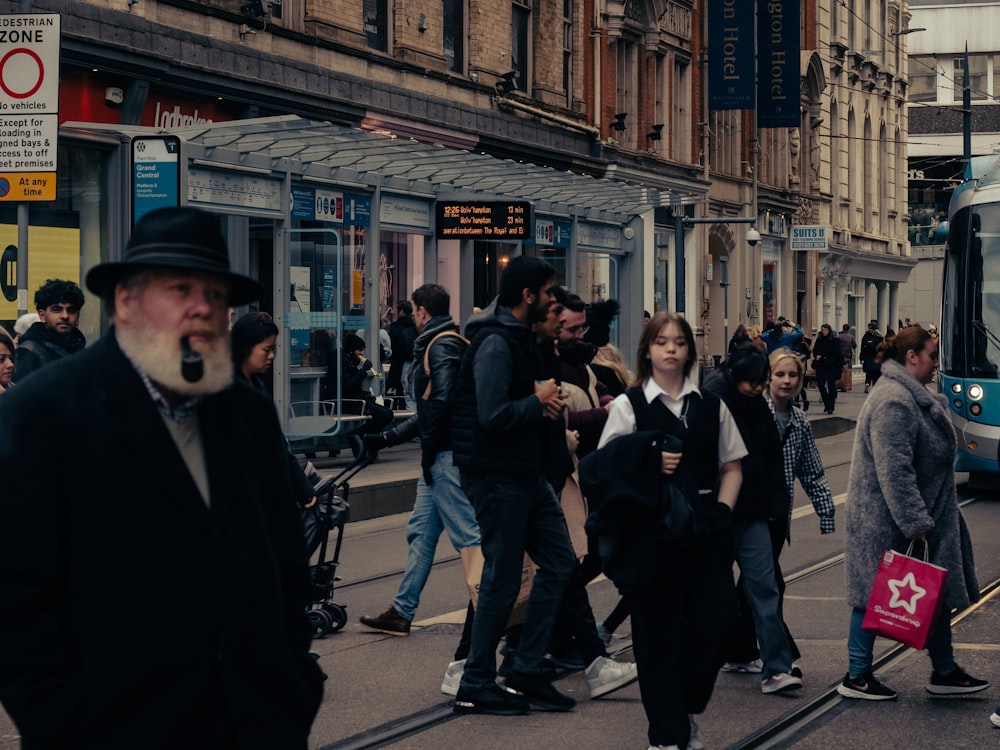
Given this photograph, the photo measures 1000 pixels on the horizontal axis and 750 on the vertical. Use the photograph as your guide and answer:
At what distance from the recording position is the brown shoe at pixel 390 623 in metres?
9.01

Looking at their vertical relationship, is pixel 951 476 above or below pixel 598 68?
below

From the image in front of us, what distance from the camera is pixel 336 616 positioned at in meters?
9.05

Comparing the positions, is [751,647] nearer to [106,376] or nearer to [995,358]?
[106,376]

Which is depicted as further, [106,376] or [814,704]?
[814,704]

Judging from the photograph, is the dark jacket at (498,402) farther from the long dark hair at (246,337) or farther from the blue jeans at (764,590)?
the blue jeans at (764,590)

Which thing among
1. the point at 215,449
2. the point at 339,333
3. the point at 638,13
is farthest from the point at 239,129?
the point at 638,13

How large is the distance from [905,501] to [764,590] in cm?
76

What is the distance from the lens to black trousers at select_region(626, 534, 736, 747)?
612 cm

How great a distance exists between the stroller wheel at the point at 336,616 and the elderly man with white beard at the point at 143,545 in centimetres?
579

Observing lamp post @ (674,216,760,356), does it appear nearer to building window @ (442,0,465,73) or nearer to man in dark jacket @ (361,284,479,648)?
building window @ (442,0,465,73)

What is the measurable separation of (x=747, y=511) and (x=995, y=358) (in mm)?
10196

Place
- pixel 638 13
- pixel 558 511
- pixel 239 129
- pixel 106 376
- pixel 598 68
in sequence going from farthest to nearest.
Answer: pixel 638 13 < pixel 598 68 < pixel 239 129 < pixel 558 511 < pixel 106 376

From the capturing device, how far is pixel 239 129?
16.5 meters

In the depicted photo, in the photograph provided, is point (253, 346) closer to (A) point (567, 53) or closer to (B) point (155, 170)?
(B) point (155, 170)
